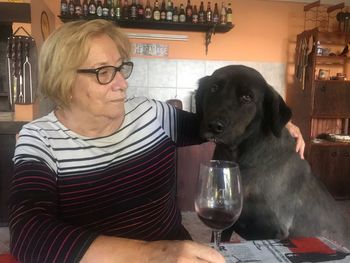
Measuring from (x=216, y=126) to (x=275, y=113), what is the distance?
0.21 metres

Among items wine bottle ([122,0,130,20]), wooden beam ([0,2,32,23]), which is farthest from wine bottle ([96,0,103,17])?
wooden beam ([0,2,32,23])

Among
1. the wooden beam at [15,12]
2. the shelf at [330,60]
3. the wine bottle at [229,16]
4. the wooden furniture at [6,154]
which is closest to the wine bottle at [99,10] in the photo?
the wooden beam at [15,12]

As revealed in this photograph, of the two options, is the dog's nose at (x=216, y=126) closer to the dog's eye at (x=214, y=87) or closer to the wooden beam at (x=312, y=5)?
the dog's eye at (x=214, y=87)

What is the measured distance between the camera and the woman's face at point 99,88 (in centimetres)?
103

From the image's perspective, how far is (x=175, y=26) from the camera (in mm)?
4043

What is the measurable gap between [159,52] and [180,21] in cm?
43

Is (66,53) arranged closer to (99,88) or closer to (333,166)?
(99,88)

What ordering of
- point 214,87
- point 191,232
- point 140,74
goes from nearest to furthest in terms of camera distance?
point 214,87, point 191,232, point 140,74

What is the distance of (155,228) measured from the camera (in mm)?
1129

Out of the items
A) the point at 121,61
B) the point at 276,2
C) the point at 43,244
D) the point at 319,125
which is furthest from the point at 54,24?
the point at 43,244

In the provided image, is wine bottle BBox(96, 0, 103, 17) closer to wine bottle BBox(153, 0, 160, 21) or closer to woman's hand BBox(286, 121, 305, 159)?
wine bottle BBox(153, 0, 160, 21)

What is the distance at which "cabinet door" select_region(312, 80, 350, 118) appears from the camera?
3717mm

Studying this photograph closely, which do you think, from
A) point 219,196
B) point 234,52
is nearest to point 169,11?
point 234,52

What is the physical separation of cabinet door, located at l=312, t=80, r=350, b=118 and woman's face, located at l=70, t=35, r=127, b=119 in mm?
3091
